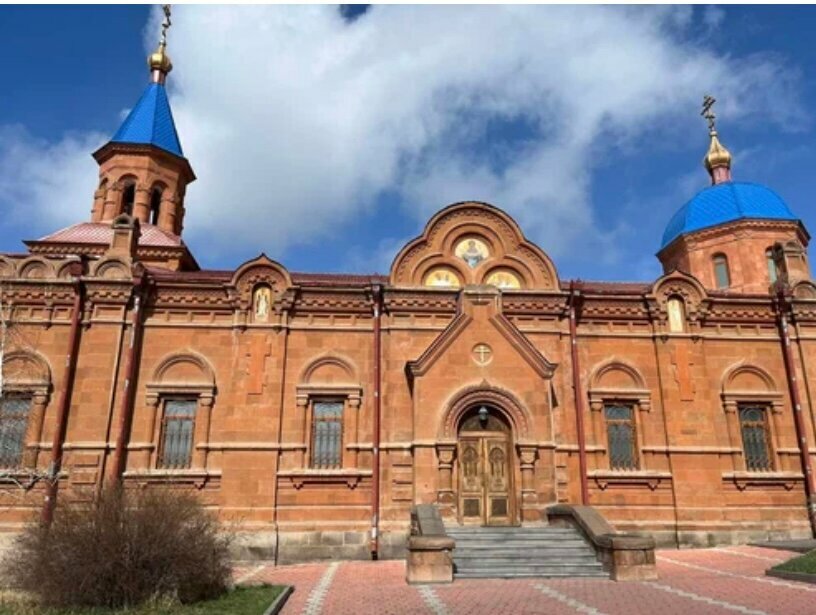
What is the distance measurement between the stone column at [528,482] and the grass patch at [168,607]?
7590 millimetres

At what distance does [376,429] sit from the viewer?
55.8 ft

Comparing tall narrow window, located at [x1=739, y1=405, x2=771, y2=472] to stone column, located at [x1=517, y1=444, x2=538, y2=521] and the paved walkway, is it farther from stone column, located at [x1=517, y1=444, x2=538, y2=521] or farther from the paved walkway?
stone column, located at [x1=517, y1=444, x2=538, y2=521]

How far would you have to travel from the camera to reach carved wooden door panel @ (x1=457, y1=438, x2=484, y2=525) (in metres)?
16.1

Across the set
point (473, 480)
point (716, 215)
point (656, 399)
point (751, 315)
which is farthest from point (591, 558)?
point (716, 215)

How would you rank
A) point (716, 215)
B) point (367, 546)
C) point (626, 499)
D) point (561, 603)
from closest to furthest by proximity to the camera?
point (561, 603) < point (367, 546) < point (626, 499) < point (716, 215)

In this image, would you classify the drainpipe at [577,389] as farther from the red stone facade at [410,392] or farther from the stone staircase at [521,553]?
the stone staircase at [521,553]

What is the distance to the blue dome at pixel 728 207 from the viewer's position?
2709 centimetres

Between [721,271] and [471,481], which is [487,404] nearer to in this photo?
[471,481]

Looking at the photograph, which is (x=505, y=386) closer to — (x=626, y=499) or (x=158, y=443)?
(x=626, y=499)

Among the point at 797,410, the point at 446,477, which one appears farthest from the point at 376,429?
the point at 797,410

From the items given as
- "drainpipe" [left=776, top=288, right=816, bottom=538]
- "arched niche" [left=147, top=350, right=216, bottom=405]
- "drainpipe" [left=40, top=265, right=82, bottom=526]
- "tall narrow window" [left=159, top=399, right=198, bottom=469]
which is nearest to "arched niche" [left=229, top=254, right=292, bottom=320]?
"arched niche" [left=147, top=350, right=216, bottom=405]

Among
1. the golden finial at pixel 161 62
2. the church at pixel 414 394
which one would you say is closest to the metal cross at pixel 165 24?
the golden finial at pixel 161 62

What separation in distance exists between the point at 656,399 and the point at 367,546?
9252 mm

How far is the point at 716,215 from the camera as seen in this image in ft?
91.0
